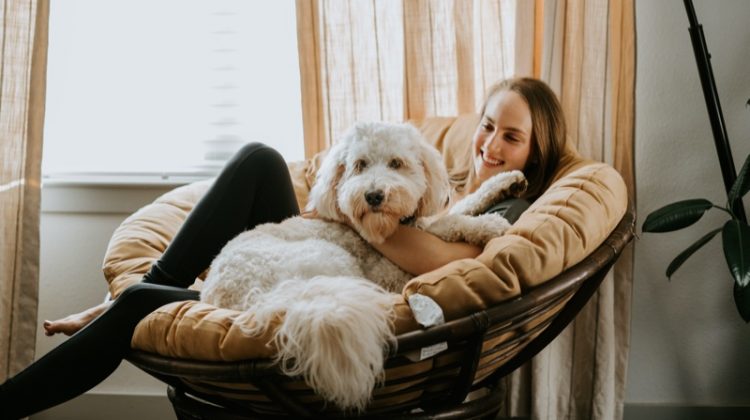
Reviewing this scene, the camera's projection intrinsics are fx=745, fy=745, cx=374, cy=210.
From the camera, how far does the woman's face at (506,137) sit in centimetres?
216

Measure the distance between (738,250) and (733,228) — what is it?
94 mm

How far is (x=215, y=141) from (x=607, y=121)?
149 cm

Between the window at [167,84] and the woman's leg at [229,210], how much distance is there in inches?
35.4

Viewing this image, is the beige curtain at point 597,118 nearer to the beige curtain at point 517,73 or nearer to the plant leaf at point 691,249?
the beige curtain at point 517,73

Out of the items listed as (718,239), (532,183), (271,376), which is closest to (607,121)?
(532,183)

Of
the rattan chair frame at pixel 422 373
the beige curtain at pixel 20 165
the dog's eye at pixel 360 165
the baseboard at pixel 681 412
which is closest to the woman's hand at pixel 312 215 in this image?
the dog's eye at pixel 360 165

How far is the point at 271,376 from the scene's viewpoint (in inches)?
52.1

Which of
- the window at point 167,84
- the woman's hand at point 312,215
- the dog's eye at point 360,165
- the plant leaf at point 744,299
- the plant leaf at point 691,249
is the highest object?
the window at point 167,84

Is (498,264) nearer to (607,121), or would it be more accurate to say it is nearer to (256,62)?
(607,121)

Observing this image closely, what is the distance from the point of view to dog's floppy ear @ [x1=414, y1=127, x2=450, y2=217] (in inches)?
69.2

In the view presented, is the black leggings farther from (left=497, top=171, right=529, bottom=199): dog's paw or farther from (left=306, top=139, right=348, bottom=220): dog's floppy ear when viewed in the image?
(left=497, top=171, right=529, bottom=199): dog's paw

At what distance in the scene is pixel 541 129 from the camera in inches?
86.1

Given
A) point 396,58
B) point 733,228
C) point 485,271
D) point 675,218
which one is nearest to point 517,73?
point 396,58

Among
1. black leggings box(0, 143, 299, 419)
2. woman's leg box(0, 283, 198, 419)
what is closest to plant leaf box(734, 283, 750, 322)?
black leggings box(0, 143, 299, 419)
